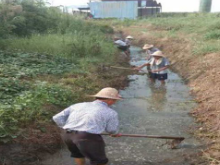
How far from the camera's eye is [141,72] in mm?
11148

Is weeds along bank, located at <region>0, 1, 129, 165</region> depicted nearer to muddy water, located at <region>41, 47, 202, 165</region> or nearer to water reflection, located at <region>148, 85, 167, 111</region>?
muddy water, located at <region>41, 47, 202, 165</region>

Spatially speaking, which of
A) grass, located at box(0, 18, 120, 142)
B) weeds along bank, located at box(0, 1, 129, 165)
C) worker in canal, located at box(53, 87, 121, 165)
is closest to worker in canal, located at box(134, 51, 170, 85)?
weeds along bank, located at box(0, 1, 129, 165)

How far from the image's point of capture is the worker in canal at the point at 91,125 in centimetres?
341

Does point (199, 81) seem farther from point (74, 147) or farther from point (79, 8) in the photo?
point (79, 8)

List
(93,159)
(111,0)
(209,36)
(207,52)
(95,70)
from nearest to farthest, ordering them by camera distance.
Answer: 1. (93,159)
2. (95,70)
3. (207,52)
4. (209,36)
5. (111,0)

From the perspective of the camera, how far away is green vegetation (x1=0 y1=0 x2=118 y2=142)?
196 inches

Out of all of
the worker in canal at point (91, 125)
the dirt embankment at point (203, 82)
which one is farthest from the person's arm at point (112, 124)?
the dirt embankment at point (203, 82)

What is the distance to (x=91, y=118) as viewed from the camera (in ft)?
11.2

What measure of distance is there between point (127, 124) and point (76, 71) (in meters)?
2.91

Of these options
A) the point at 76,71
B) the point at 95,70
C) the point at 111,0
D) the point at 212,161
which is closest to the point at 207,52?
the point at 95,70

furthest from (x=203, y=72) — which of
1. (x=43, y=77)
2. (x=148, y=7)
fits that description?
(x=148, y=7)

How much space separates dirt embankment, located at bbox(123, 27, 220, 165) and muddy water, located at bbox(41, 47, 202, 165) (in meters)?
0.26

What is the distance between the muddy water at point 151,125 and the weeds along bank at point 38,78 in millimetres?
475

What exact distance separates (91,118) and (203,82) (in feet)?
19.1
